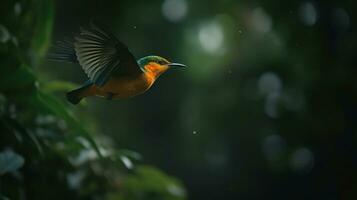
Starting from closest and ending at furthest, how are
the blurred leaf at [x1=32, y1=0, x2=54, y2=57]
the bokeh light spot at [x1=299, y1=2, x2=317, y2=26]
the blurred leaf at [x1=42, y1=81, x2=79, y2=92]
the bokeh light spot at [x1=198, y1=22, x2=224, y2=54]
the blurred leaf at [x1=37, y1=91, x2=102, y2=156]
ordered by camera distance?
Answer: the blurred leaf at [x1=37, y1=91, x2=102, y2=156] → the blurred leaf at [x1=32, y1=0, x2=54, y2=57] → the blurred leaf at [x1=42, y1=81, x2=79, y2=92] → the bokeh light spot at [x1=198, y1=22, x2=224, y2=54] → the bokeh light spot at [x1=299, y1=2, x2=317, y2=26]

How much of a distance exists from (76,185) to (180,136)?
3.57 metres

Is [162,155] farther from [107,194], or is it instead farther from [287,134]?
[107,194]

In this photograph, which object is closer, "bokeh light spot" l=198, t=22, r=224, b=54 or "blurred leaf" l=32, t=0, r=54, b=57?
"blurred leaf" l=32, t=0, r=54, b=57

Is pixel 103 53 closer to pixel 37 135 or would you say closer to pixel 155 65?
pixel 155 65

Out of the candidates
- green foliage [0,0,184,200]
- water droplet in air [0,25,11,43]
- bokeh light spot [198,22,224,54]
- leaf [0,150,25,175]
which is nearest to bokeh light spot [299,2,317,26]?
bokeh light spot [198,22,224,54]

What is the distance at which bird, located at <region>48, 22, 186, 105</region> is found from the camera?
2.60ft

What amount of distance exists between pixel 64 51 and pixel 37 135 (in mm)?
1616

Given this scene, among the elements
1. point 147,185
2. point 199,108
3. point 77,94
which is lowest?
point 199,108

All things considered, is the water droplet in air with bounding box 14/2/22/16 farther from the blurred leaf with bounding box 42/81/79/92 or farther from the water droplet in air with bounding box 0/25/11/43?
the blurred leaf with bounding box 42/81/79/92

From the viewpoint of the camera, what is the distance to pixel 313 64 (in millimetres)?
4602

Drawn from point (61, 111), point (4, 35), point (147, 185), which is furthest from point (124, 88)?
point (147, 185)

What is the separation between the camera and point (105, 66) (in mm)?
797

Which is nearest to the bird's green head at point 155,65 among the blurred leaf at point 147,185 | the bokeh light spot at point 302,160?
the blurred leaf at point 147,185

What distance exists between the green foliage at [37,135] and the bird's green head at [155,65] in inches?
40.7
